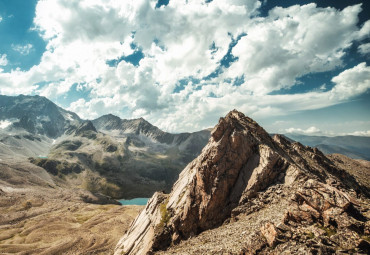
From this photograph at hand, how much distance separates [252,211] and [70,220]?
137 metres

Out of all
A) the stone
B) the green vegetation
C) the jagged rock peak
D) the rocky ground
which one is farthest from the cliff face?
the rocky ground

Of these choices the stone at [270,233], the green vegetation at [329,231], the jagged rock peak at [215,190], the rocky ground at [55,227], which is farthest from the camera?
the rocky ground at [55,227]

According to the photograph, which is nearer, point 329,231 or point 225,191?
point 329,231

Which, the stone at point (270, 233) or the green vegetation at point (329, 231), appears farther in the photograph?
the stone at point (270, 233)

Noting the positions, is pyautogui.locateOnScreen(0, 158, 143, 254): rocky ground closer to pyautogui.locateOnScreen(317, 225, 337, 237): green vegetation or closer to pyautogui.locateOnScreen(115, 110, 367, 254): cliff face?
pyautogui.locateOnScreen(115, 110, 367, 254): cliff face

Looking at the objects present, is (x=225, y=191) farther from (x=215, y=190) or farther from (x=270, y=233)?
(x=270, y=233)


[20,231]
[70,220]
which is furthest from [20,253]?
[70,220]

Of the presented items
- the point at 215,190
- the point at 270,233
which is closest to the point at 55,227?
the point at 215,190

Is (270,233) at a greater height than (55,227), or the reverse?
(270,233)

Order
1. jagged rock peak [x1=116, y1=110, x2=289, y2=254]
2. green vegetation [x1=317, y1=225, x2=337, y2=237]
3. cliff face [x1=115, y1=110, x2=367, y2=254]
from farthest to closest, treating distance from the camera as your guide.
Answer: jagged rock peak [x1=116, y1=110, x2=289, y2=254]
cliff face [x1=115, y1=110, x2=367, y2=254]
green vegetation [x1=317, y1=225, x2=337, y2=237]

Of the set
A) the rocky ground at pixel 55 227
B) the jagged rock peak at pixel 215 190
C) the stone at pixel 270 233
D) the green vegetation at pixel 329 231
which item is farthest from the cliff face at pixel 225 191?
the rocky ground at pixel 55 227

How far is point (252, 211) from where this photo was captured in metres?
40.6

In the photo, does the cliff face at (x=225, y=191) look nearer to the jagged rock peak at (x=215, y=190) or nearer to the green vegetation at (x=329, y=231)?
the jagged rock peak at (x=215, y=190)

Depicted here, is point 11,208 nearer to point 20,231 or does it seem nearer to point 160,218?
point 20,231
